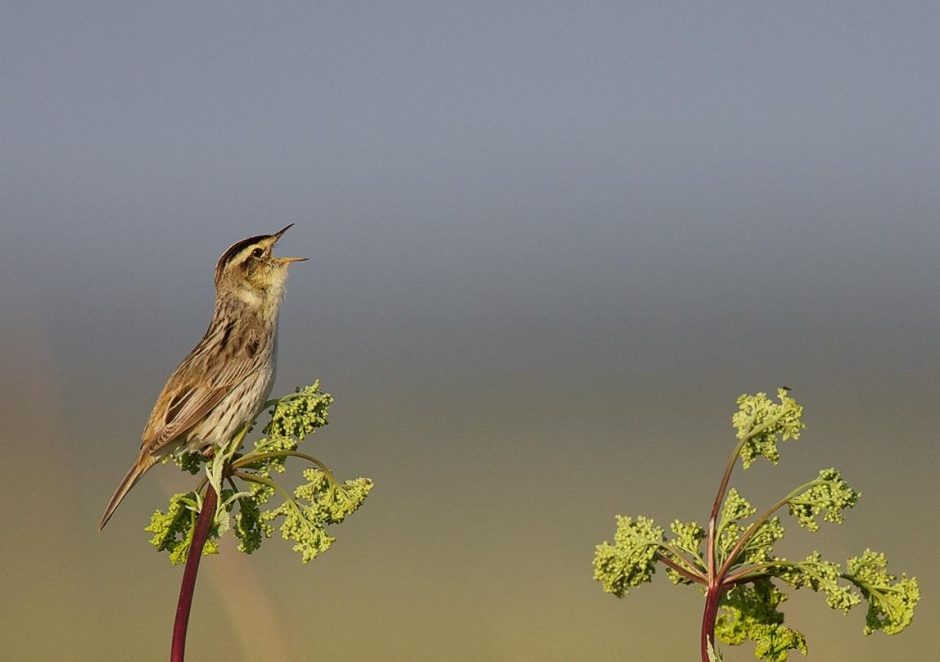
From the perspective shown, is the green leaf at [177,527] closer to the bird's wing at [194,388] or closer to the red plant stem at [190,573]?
the red plant stem at [190,573]

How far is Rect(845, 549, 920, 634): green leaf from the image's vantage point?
2.85 meters

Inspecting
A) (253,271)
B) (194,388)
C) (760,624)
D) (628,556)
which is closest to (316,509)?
(628,556)

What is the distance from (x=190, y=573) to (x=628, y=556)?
928 millimetres

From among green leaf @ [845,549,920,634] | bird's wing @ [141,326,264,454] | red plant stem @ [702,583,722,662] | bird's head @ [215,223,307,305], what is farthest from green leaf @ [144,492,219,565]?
bird's head @ [215,223,307,305]

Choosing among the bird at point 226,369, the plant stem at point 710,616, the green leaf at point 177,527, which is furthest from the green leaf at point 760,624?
the bird at point 226,369

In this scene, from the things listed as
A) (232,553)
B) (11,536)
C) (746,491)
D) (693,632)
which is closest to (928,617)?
(693,632)

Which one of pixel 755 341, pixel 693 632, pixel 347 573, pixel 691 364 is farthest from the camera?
pixel 755 341

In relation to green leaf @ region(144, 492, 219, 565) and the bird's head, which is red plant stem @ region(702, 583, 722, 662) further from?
the bird's head

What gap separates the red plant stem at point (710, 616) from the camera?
272 centimetres

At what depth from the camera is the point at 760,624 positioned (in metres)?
2.95

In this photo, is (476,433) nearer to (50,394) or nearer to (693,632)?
(693,632)

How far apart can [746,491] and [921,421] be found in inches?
1975

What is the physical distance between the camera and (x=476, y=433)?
95.8m

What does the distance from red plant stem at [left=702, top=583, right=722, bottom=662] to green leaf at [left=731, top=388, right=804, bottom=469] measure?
28 cm
